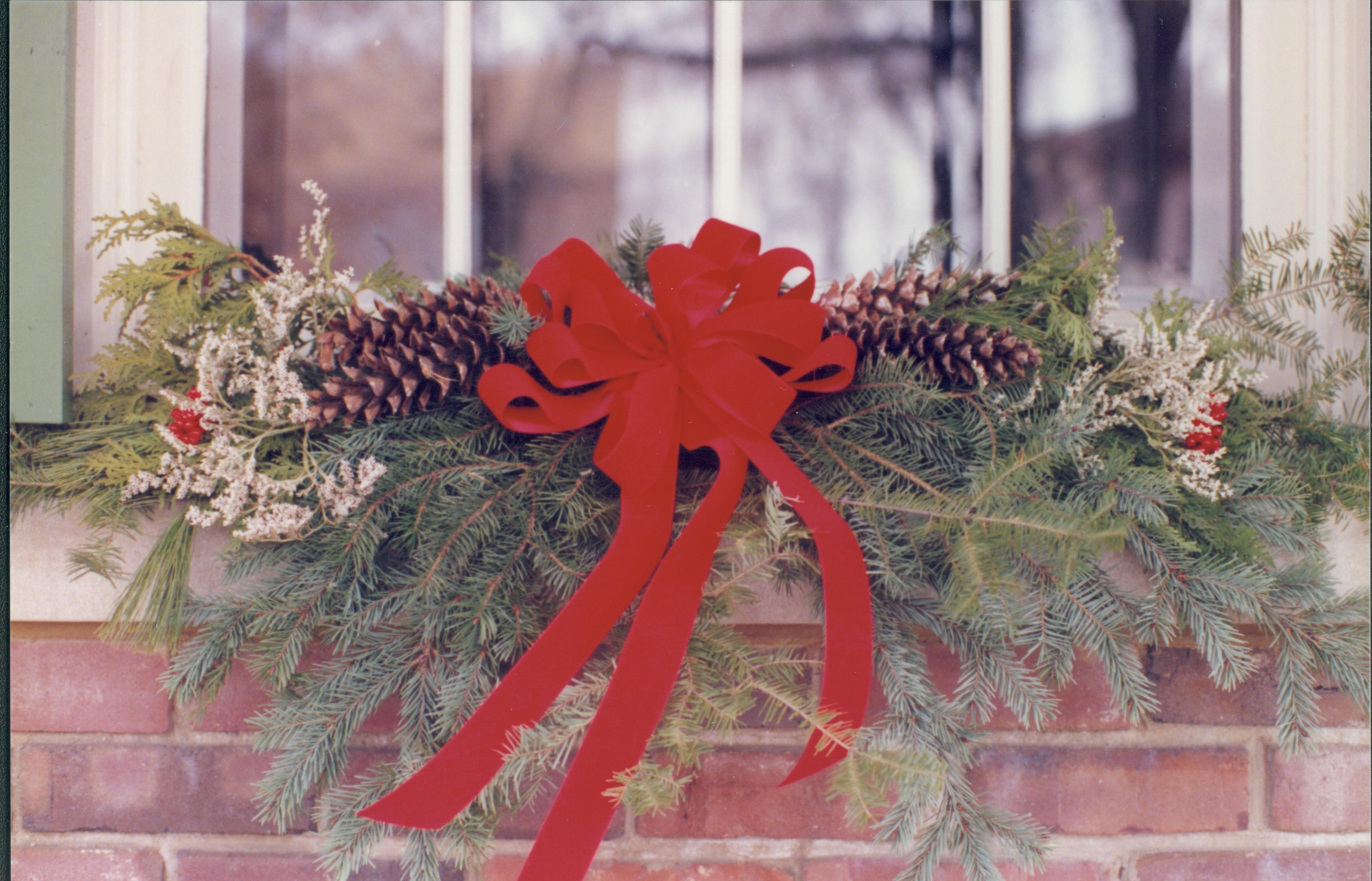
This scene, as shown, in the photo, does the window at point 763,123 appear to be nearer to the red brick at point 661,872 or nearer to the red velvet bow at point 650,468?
the red velvet bow at point 650,468

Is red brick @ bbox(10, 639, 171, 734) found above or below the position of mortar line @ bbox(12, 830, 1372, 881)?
above

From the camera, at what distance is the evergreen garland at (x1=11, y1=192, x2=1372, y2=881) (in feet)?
1.56

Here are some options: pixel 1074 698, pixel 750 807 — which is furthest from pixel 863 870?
pixel 1074 698

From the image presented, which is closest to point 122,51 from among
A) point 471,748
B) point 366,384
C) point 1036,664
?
point 366,384

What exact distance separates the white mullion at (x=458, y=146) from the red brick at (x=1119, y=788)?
0.65 metres

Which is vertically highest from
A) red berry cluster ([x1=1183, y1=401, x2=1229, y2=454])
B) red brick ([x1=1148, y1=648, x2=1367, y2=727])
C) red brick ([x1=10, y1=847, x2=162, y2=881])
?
red berry cluster ([x1=1183, y1=401, x2=1229, y2=454])

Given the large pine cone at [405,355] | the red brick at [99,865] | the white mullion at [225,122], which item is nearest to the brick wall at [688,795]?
the red brick at [99,865]

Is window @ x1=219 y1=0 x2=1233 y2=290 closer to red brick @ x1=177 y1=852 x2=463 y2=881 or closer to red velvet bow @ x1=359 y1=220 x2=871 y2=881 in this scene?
red velvet bow @ x1=359 y1=220 x2=871 y2=881

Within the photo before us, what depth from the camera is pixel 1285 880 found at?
0.62m

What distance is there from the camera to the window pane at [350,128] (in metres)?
0.68

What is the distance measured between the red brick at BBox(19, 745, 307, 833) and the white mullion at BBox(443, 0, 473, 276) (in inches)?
18.1

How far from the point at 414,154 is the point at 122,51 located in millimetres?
250

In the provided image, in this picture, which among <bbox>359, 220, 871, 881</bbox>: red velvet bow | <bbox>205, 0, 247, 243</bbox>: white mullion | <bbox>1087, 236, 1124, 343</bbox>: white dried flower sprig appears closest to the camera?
<bbox>359, 220, 871, 881</bbox>: red velvet bow

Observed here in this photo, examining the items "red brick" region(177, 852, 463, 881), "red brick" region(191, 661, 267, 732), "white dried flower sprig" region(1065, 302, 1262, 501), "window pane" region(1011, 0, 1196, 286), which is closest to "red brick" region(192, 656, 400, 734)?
"red brick" region(191, 661, 267, 732)
